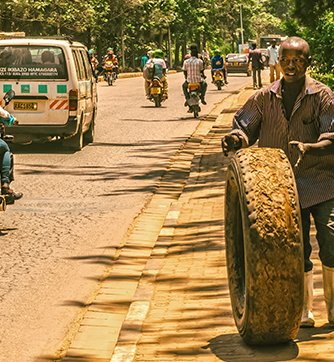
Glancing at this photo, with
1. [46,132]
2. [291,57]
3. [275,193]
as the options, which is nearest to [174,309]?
[275,193]

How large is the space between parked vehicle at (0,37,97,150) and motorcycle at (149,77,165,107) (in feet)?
32.5

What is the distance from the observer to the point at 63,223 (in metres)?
8.34

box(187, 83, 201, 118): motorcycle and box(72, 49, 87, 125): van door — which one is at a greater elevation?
box(72, 49, 87, 125): van door

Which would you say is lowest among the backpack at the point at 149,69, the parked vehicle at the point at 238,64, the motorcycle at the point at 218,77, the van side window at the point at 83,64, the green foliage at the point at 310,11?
the parked vehicle at the point at 238,64

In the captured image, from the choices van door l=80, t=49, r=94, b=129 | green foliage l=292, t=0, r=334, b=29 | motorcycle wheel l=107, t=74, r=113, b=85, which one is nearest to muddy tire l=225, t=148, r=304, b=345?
van door l=80, t=49, r=94, b=129

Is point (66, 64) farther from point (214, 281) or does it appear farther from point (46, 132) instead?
point (214, 281)

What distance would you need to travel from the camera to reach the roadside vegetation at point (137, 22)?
17.3m

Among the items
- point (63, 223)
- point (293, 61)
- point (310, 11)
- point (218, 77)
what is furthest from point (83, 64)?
point (218, 77)

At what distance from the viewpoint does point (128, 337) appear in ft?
15.2

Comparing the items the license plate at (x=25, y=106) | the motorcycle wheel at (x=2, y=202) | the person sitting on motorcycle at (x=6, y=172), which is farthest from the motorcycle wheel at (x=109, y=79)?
the motorcycle wheel at (x=2, y=202)

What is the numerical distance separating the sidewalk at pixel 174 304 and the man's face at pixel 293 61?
1517 millimetres

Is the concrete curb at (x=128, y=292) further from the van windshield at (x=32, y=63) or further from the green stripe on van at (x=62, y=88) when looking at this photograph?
the van windshield at (x=32, y=63)

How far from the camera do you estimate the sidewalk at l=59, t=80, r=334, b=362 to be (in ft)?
14.1

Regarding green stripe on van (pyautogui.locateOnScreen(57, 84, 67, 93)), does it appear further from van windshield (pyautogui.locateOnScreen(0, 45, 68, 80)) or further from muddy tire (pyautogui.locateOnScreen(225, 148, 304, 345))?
muddy tire (pyautogui.locateOnScreen(225, 148, 304, 345))
